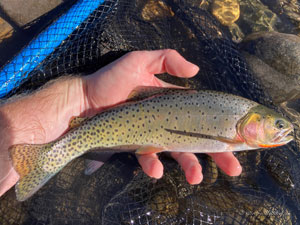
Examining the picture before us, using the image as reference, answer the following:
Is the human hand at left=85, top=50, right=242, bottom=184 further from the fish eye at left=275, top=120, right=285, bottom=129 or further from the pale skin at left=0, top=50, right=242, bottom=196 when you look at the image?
the fish eye at left=275, top=120, right=285, bottom=129

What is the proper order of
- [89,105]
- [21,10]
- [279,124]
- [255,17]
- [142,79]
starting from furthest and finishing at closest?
[255,17] < [21,10] < [89,105] < [142,79] < [279,124]

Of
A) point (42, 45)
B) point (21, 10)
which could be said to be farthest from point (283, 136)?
point (21, 10)

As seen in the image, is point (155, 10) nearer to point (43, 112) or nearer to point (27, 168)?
point (43, 112)

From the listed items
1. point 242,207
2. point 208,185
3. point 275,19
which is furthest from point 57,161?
point 275,19

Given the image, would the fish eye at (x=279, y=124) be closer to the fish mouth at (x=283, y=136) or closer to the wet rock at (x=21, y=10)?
the fish mouth at (x=283, y=136)

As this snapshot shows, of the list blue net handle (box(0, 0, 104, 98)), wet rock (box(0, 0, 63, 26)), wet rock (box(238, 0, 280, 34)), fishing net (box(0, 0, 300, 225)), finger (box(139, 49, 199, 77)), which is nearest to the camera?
finger (box(139, 49, 199, 77))

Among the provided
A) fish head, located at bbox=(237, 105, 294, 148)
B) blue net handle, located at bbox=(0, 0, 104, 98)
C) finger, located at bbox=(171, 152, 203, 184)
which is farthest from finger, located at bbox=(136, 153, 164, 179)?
blue net handle, located at bbox=(0, 0, 104, 98)

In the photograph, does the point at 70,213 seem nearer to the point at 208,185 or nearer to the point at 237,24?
the point at 208,185
